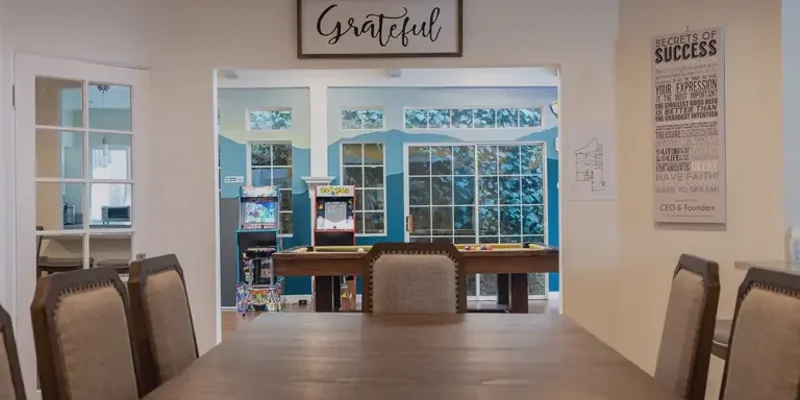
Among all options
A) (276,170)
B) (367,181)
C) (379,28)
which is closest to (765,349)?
(379,28)

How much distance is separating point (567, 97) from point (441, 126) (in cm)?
449

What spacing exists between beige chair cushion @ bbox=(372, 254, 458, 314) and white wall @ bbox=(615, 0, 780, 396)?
1698 millimetres

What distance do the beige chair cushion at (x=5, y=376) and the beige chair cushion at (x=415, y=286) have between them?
61.7 inches

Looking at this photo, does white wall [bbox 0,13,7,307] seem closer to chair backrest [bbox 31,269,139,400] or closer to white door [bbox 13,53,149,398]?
white door [bbox 13,53,149,398]

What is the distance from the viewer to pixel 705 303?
5.66ft

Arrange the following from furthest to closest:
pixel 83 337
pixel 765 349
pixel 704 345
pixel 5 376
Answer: pixel 704 345
pixel 83 337
pixel 765 349
pixel 5 376

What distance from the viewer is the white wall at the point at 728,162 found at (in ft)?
11.1

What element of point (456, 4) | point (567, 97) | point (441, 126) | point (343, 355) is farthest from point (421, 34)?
point (441, 126)

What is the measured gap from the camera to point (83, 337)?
1578 mm

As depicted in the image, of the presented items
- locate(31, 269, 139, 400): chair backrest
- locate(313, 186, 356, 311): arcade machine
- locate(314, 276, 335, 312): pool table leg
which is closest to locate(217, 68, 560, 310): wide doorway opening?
locate(313, 186, 356, 311): arcade machine

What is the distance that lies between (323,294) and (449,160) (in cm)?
391

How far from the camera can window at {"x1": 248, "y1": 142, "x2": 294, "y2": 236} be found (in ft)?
27.2

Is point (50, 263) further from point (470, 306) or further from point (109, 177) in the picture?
point (470, 306)

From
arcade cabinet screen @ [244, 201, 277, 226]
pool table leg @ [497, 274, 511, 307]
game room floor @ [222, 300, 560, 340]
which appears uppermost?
arcade cabinet screen @ [244, 201, 277, 226]
